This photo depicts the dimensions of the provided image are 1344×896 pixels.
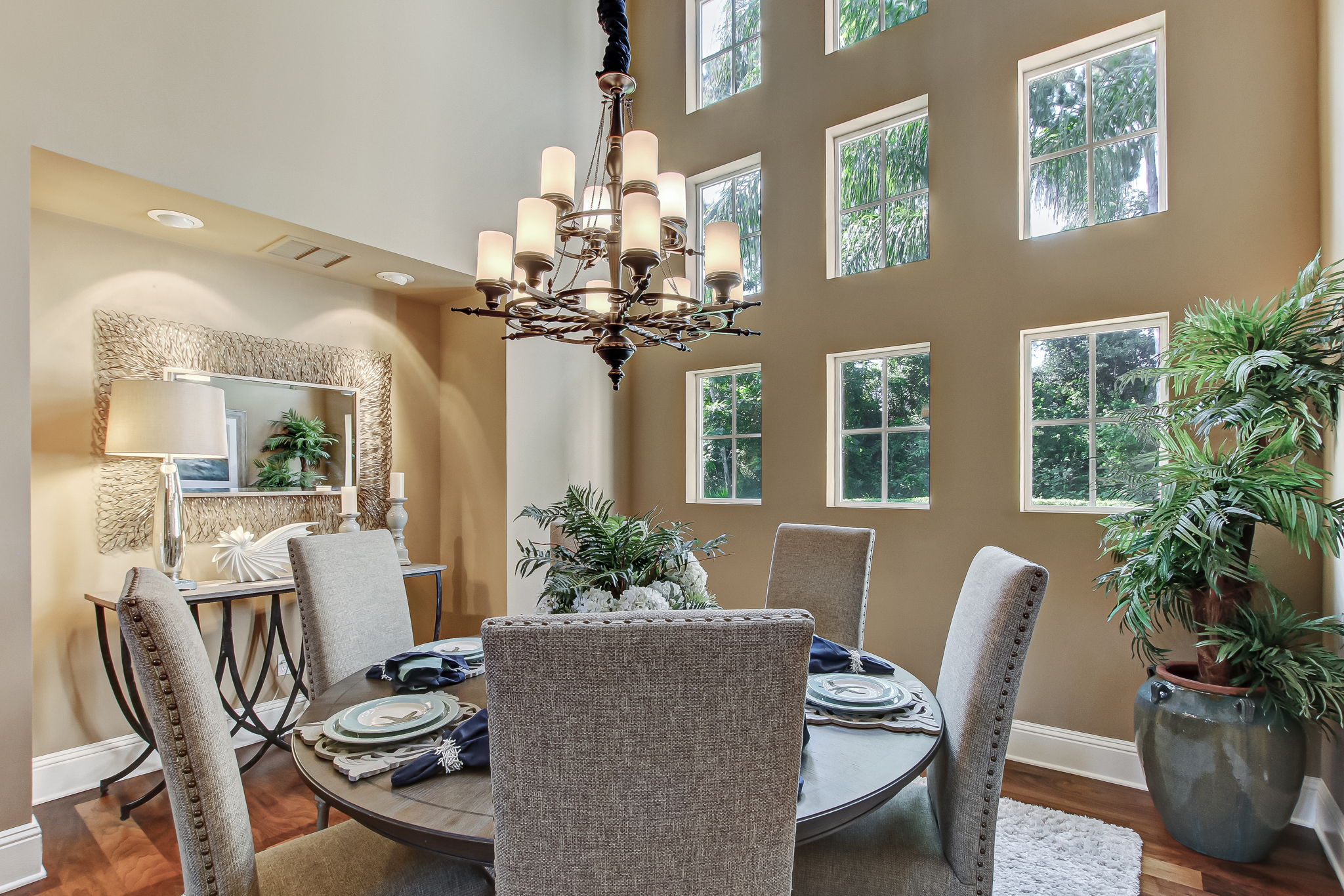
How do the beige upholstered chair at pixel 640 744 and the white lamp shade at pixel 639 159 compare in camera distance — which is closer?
the beige upholstered chair at pixel 640 744

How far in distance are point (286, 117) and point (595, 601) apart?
8.96 feet

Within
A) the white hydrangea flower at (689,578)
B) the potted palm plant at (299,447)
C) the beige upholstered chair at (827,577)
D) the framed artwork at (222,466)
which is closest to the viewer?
the white hydrangea flower at (689,578)

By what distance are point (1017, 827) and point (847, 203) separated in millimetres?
3027

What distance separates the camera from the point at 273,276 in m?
3.39

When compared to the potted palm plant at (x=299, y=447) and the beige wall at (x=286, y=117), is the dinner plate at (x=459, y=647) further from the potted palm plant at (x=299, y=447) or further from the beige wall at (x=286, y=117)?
the potted palm plant at (x=299, y=447)

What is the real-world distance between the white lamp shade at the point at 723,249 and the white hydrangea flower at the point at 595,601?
1046 millimetres

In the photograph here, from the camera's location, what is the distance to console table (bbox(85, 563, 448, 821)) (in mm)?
2648

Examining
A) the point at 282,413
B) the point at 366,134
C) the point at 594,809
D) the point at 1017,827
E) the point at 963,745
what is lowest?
the point at 1017,827

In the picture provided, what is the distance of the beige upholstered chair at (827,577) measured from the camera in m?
2.41


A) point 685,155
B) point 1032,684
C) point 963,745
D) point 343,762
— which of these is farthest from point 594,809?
point 685,155

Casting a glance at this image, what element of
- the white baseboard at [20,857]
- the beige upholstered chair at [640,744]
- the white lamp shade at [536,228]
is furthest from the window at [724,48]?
the white baseboard at [20,857]

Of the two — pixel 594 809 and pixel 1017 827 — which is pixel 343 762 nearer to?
pixel 594 809

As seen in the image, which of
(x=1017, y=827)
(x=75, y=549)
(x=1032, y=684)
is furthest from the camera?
(x=1032, y=684)

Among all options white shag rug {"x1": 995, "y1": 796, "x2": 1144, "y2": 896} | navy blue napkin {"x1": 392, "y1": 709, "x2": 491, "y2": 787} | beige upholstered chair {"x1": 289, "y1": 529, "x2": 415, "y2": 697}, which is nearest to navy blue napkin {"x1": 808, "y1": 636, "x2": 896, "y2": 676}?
white shag rug {"x1": 995, "y1": 796, "x2": 1144, "y2": 896}
